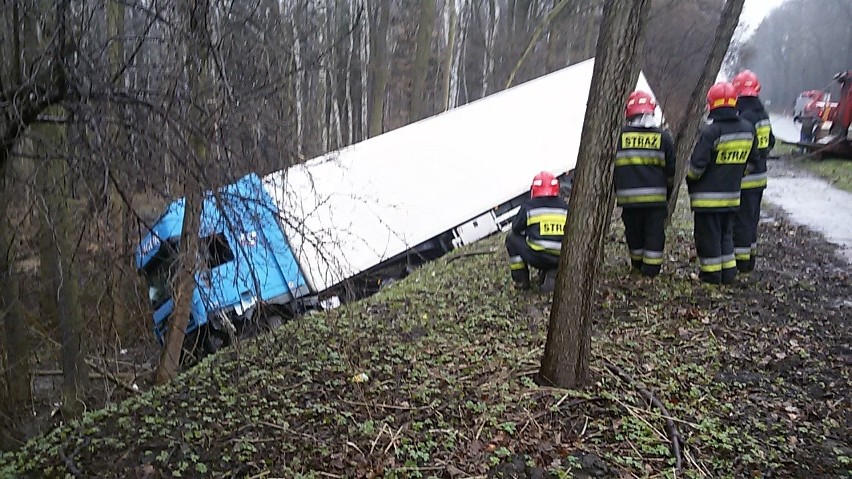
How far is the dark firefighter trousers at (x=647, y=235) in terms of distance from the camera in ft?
18.6

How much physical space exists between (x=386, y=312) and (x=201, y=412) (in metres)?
2.66

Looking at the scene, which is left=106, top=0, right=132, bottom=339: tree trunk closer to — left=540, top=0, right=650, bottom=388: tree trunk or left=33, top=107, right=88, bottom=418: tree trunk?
left=33, top=107, right=88, bottom=418: tree trunk

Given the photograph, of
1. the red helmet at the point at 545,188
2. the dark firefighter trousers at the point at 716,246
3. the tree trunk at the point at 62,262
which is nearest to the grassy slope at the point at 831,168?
the dark firefighter trousers at the point at 716,246

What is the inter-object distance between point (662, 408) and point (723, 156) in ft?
8.58

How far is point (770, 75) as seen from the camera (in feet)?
152

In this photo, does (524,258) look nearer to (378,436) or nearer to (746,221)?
(746,221)

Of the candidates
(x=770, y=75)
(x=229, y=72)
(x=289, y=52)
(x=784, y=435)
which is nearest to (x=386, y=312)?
(x=289, y=52)

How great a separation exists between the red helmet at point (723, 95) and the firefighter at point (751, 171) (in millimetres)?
346

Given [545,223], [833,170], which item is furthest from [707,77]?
[833,170]

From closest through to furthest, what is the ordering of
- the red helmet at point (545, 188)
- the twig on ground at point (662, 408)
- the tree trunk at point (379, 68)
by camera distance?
1. the twig on ground at point (662, 408)
2. the red helmet at point (545, 188)
3. the tree trunk at point (379, 68)

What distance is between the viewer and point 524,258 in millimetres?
6070

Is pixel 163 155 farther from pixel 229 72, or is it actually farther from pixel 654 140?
pixel 654 140

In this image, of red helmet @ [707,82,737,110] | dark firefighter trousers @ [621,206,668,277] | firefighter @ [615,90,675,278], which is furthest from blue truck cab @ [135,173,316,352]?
red helmet @ [707,82,737,110]

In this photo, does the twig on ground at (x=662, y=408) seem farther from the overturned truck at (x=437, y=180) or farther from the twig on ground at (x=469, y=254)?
the twig on ground at (x=469, y=254)
